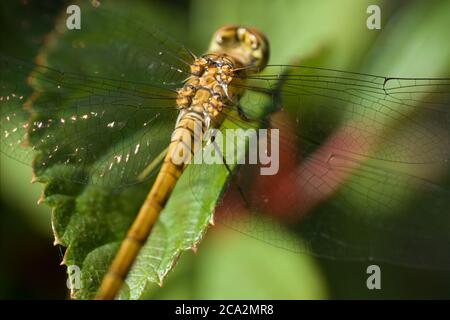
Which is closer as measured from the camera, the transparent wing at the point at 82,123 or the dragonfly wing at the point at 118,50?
the transparent wing at the point at 82,123

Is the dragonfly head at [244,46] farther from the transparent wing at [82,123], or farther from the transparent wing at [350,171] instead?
the transparent wing at [82,123]

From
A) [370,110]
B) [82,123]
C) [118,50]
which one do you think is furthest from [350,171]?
[118,50]

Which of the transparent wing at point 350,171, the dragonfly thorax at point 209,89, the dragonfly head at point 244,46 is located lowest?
the transparent wing at point 350,171

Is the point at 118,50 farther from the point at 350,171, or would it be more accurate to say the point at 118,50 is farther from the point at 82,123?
the point at 350,171

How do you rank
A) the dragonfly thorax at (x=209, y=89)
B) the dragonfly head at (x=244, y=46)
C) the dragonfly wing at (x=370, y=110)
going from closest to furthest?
1. the dragonfly wing at (x=370, y=110)
2. the dragonfly thorax at (x=209, y=89)
3. the dragonfly head at (x=244, y=46)

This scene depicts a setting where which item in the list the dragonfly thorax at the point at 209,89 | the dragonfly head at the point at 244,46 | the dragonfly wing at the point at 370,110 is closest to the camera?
the dragonfly wing at the point at 370,110

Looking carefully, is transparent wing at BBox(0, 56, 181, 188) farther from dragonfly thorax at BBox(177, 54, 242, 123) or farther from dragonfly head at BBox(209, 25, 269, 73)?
dragonfly head at BBox(209, 25, 269, 73)

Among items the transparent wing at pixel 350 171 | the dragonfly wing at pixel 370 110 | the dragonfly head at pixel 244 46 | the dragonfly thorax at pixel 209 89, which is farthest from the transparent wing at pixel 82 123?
the dragonfly wing at pixel 370 110
